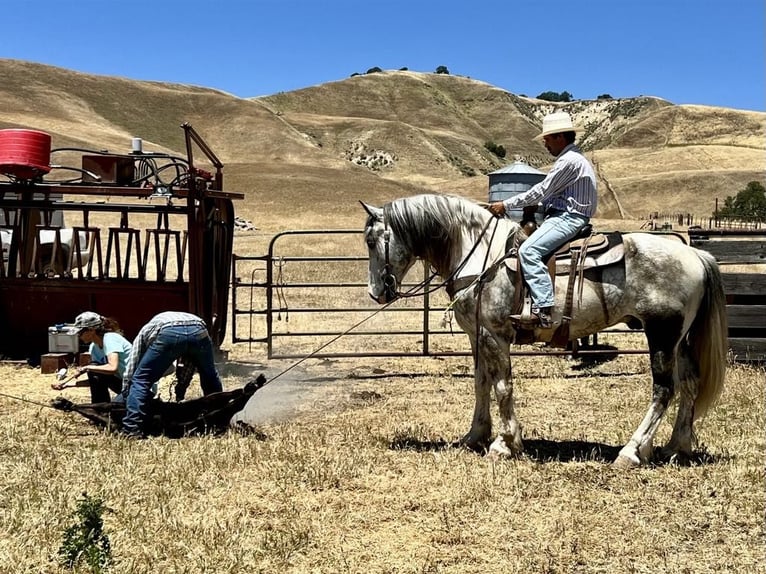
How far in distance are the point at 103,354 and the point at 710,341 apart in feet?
17.3

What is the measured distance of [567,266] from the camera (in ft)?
18.8

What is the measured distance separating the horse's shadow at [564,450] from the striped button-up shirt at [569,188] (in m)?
1.93

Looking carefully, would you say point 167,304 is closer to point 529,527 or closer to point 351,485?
point 351,485

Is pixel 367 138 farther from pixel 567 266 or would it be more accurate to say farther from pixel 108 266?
pixel 567 266

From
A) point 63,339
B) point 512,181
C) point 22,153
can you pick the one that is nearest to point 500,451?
point 63,339

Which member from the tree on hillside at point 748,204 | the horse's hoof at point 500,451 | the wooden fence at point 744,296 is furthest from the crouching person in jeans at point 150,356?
the tree on hillside at point 748,204

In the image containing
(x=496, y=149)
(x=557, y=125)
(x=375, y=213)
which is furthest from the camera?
(x=496, y=149)

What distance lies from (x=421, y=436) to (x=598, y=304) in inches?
76.3

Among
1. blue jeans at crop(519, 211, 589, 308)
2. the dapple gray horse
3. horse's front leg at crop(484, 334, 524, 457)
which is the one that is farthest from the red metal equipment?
blue jeans at crop(519, 211, 589, 308)

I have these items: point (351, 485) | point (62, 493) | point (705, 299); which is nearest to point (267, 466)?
point (351, 485)

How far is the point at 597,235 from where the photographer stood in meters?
5.82

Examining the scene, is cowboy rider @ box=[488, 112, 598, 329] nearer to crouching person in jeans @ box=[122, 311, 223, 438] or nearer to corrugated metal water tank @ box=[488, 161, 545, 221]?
crouching person in jeans @ box=[122, 311, 223, 438]

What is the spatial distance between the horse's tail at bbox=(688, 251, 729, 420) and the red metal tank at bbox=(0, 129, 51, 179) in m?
8.10

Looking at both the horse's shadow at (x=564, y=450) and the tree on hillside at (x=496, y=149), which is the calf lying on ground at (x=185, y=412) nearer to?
the horse's shadow at (x=564, y=450)
